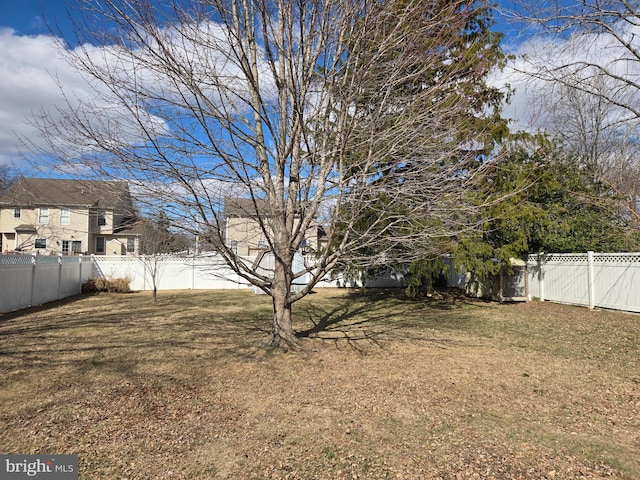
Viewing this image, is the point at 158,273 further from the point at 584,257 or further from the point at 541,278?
the point at 584,257

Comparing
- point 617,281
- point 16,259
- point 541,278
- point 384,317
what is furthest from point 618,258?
point 16,259

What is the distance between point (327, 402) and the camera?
4238 millimetres

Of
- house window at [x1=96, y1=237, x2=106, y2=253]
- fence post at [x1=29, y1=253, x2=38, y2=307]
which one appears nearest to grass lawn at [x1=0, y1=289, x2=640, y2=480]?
fence post at [x1=29, y1=253, x2=38, y2=307]

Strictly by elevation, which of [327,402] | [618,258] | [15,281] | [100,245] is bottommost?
[327,402]

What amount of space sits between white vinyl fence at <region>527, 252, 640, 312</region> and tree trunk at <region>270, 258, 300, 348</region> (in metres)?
9.45

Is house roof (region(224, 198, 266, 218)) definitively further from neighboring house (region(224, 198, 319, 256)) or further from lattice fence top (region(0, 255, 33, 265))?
lattice fence top (region(0, 255, 33, 265))

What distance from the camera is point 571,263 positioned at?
12406mm

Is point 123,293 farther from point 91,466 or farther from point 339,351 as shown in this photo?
point 91,466

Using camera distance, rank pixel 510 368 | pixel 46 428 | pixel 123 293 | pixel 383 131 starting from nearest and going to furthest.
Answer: pixel 46 428, pixel 383 131, pixel 510 368, pixel 123 293

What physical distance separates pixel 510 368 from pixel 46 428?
5.50 metres

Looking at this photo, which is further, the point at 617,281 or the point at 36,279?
the point at 36,279

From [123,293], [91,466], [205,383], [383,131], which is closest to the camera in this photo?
[91,466]

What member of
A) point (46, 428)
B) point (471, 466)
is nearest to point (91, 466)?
point (46, 428)

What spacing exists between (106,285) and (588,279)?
1814cm
